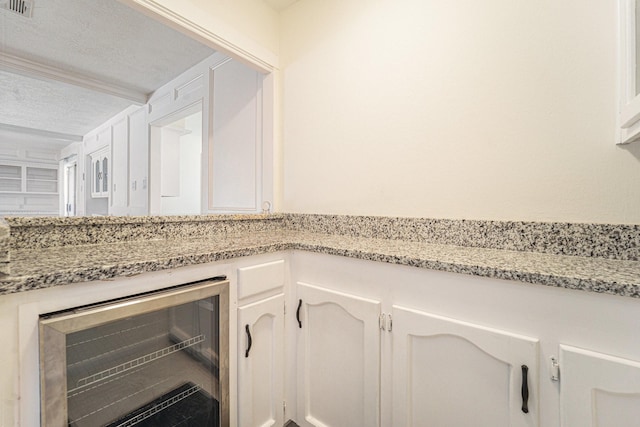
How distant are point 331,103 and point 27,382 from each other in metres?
1.53

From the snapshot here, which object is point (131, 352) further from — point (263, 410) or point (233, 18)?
point (233, 18)

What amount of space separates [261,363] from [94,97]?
3809 mm

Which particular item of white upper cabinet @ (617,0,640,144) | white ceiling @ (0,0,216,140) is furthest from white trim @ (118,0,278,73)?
white upper cabinet @ (617,0,640,144)

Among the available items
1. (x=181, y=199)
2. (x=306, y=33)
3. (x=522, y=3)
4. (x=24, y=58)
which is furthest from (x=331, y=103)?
(x=181, y=199)

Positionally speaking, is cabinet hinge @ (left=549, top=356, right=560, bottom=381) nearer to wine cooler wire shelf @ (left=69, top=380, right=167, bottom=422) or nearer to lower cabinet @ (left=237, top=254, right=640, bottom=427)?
lower cabinet @ (left=237, top=254, right=640, bottom=427)

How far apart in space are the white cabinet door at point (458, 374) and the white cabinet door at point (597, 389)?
0.19ft

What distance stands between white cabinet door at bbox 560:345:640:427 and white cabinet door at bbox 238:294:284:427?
2.95 feet

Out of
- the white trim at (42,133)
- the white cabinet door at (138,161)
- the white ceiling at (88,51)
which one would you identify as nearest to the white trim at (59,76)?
the white ceiling at (88,51)

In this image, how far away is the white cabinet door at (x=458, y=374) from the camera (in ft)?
2.23

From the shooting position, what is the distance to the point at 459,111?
1.12 m

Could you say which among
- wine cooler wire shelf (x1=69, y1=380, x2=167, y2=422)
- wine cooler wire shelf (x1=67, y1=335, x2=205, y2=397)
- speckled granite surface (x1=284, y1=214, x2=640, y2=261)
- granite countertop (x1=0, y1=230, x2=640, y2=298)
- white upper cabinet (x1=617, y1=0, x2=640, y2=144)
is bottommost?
wine cooler wire shelf (x1=69, y1=380, x2=167, y2=422)

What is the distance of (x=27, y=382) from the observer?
0.58 metres

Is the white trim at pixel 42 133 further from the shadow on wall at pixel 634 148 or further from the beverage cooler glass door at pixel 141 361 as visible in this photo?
the shadow on wall at pixel 634 148

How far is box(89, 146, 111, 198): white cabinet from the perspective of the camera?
3986 millimetres
